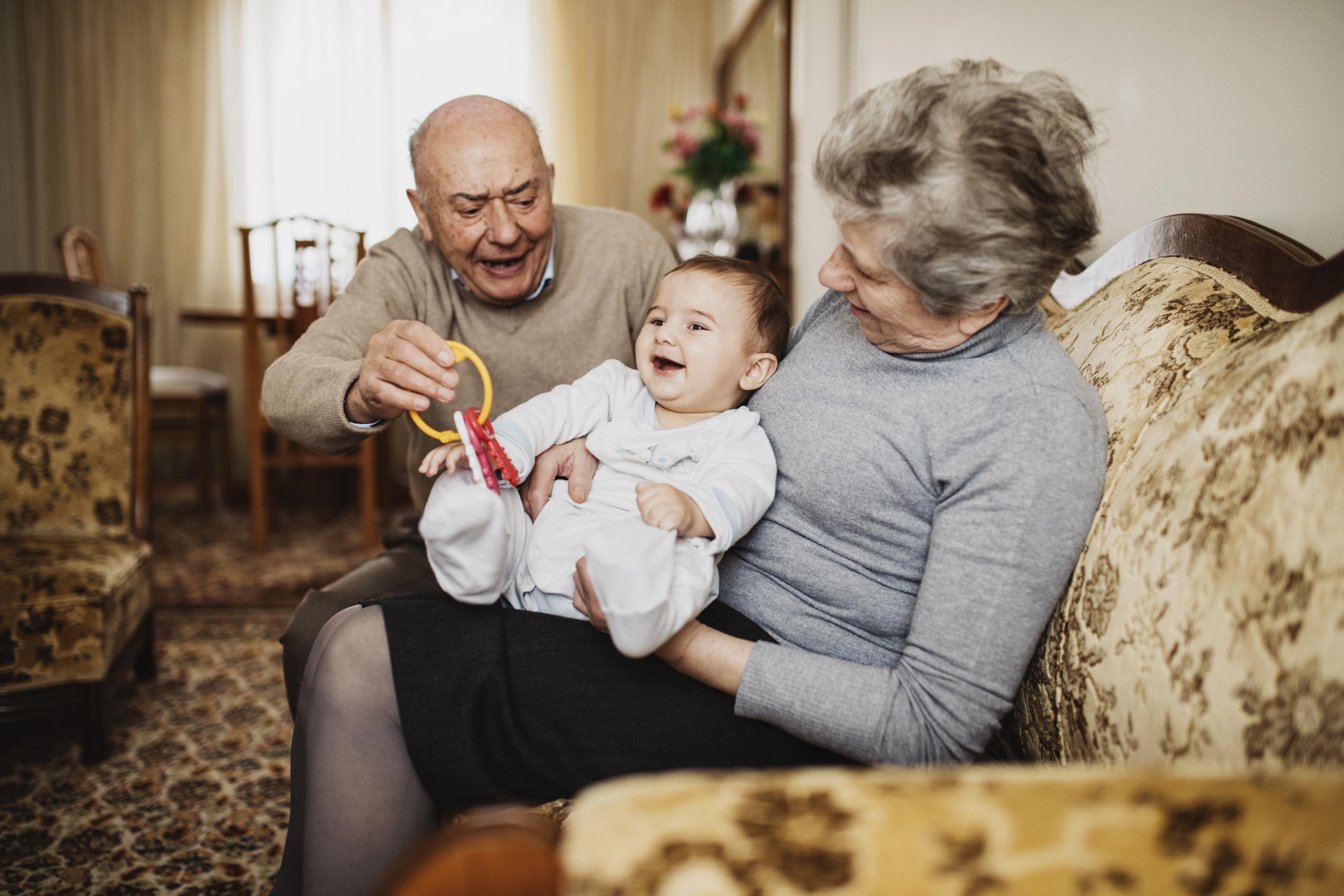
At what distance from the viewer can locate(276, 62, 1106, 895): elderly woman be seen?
2.79ft

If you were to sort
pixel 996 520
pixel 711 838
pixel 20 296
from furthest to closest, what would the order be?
pixel 20 296 < pixel 996 520 < pixel 711 838

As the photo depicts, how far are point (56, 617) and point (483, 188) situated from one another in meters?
1.30

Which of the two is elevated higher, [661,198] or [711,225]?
[661,198]

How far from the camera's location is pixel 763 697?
887 millimetres

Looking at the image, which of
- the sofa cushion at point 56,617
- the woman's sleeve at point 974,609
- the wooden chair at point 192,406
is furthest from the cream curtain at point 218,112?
the woman's sleeve at point 974,609

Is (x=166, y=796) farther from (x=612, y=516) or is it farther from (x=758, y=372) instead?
(x=758, y=372)

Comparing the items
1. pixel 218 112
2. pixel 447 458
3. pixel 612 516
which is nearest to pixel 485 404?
pixel 447 458

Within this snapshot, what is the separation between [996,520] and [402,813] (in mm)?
730

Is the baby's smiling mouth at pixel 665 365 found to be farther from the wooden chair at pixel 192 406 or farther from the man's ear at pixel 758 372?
the wooden chair at pixel 192 406

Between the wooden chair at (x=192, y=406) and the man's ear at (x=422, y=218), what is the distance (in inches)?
107

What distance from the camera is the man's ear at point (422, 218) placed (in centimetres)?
150

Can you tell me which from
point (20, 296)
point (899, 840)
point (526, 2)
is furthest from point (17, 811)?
point (526, 2)

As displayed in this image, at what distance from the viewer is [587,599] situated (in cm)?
95

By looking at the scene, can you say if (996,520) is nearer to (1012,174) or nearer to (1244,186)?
(1012,174)
